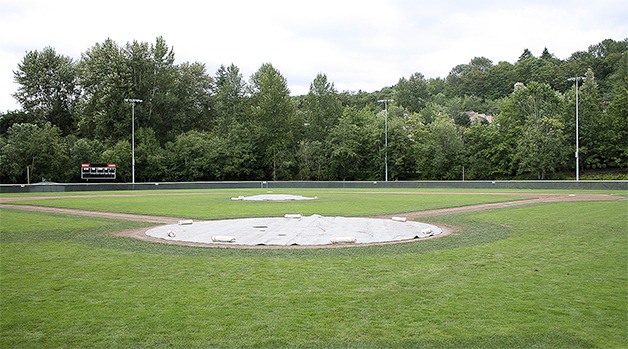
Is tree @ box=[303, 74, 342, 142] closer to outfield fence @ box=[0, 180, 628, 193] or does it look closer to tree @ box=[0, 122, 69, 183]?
outfield fence @ box=[0, 180, 628, 193]

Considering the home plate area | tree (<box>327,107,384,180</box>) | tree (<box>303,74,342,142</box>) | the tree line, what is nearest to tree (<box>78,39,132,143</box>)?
the tree line

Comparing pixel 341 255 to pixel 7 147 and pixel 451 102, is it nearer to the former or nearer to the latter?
pixel 7 147

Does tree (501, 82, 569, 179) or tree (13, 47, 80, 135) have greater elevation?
tree (13, 47, 80, 135)

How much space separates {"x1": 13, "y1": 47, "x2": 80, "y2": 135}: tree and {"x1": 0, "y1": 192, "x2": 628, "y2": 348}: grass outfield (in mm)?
75844

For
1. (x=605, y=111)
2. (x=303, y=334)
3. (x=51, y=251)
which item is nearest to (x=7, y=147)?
(x=51, y=251)

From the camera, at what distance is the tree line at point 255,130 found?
206ft

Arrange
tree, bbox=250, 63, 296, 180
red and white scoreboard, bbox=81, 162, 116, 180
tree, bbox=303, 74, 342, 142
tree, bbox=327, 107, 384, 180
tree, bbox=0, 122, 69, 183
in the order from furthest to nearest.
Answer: tree, bbox=303, 74, 342, 142 → tree, bbox=250, 63, 296, 180 → tree, bbox=327, 107, 384, 180 → tree, bbox=0, 122, 69, 183 → red and white scoreboard, bbox=81, 162, 116, 180

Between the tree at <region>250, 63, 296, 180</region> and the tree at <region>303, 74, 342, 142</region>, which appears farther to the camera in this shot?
the tree at <region>303, 74, 342, 142</region>

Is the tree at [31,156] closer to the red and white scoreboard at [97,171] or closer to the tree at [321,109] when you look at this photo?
the red and white scoreboard at [97,171]

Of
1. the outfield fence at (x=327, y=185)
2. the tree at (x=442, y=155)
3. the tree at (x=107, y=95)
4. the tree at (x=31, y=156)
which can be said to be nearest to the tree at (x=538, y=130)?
the tree at (x=442, y=155)

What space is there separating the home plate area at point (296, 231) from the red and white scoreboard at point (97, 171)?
45.1 meters

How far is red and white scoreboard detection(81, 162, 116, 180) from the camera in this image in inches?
2276

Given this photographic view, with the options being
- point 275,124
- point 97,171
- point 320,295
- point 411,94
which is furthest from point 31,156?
point 411,94

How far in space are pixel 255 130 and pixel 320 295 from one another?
67824mm
